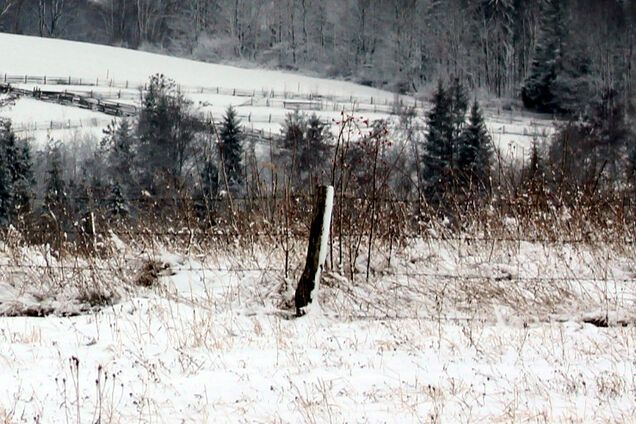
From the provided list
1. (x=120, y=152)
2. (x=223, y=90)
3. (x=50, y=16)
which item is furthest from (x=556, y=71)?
(x=50, y=16)

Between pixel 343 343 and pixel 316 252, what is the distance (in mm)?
958

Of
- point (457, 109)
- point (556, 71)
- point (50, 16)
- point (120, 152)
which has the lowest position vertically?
point (120, 152)

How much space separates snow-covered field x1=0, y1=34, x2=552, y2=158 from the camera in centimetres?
4519

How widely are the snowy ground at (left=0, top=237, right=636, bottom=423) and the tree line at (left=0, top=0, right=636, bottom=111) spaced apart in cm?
4998

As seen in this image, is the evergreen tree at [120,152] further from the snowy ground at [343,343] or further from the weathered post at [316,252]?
the weathered post at [316,252]

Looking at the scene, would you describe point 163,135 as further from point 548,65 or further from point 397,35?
point 397,35

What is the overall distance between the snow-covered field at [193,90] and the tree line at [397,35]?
520cm

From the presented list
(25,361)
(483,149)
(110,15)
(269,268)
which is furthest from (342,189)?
(110,15)

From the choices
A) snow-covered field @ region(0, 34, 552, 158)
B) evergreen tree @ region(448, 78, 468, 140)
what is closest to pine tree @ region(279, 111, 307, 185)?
evergreen tree @ region(448, 78, 468, 140)

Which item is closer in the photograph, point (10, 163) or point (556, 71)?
point (10, 163)

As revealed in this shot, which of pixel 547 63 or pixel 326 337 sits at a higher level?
pixel 547 63

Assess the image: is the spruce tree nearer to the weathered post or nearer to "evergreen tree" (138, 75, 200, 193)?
"evergreen tree" (138, 75, 200, 193)

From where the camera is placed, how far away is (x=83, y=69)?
201 ft

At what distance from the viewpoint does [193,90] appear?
56188 mm
